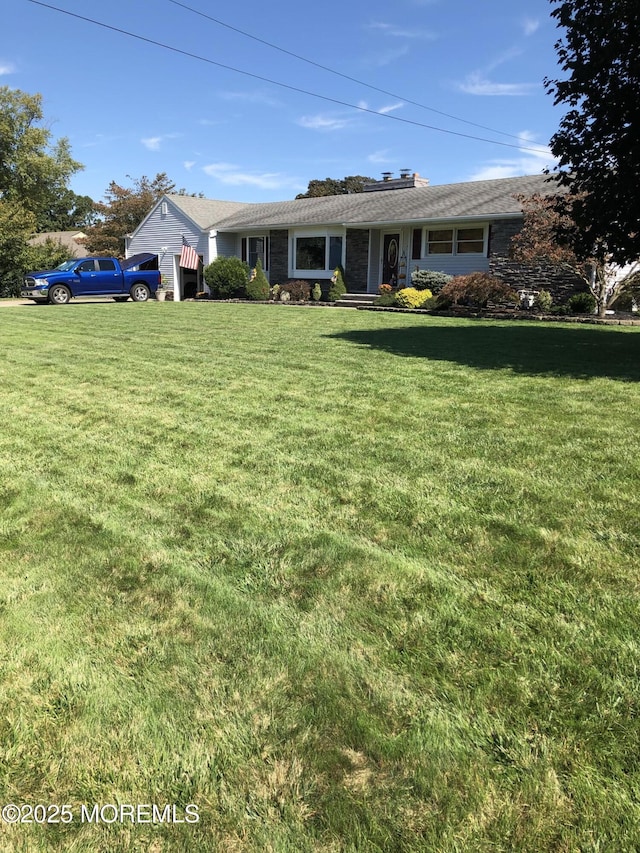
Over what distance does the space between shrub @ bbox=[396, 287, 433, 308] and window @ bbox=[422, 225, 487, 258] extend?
9.21 ft

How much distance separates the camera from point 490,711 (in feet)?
6.01

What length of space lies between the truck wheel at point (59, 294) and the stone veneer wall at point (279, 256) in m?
8.52

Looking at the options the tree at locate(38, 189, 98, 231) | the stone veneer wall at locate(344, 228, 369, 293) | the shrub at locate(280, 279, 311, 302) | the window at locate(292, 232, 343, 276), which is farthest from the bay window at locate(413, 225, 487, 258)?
the tree at locate(38, 189, 98, 231)

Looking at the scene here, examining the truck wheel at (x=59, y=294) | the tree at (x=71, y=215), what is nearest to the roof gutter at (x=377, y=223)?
the truck wheel at (x=59, y=294)

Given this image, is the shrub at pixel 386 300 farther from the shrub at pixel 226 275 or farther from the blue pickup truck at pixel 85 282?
the blue pickup truck at pixel 85 282

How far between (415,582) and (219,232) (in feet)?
89.7

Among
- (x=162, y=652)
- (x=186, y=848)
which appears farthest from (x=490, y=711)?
(x=162, y=652)

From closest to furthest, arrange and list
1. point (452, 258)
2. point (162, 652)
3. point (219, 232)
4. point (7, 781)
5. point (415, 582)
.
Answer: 1. point (7, 781)
2. point (162, 652)
3. point (415, 582)
4. point (452, 258)
5. point (219, 232)

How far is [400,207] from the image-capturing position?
22.5m

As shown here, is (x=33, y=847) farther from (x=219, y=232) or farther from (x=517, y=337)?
(x=219, y=232)

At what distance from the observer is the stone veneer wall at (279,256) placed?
2538 cm

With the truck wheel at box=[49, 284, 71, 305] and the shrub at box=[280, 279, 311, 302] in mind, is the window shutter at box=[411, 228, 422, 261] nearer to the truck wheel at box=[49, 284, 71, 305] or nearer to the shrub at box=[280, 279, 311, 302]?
the shrub at box=[280, 279, 311, 302]

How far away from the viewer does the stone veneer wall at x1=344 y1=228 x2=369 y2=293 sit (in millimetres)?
22791

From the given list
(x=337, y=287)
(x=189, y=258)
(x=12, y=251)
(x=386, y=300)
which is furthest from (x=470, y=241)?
(x=12, y=251)
